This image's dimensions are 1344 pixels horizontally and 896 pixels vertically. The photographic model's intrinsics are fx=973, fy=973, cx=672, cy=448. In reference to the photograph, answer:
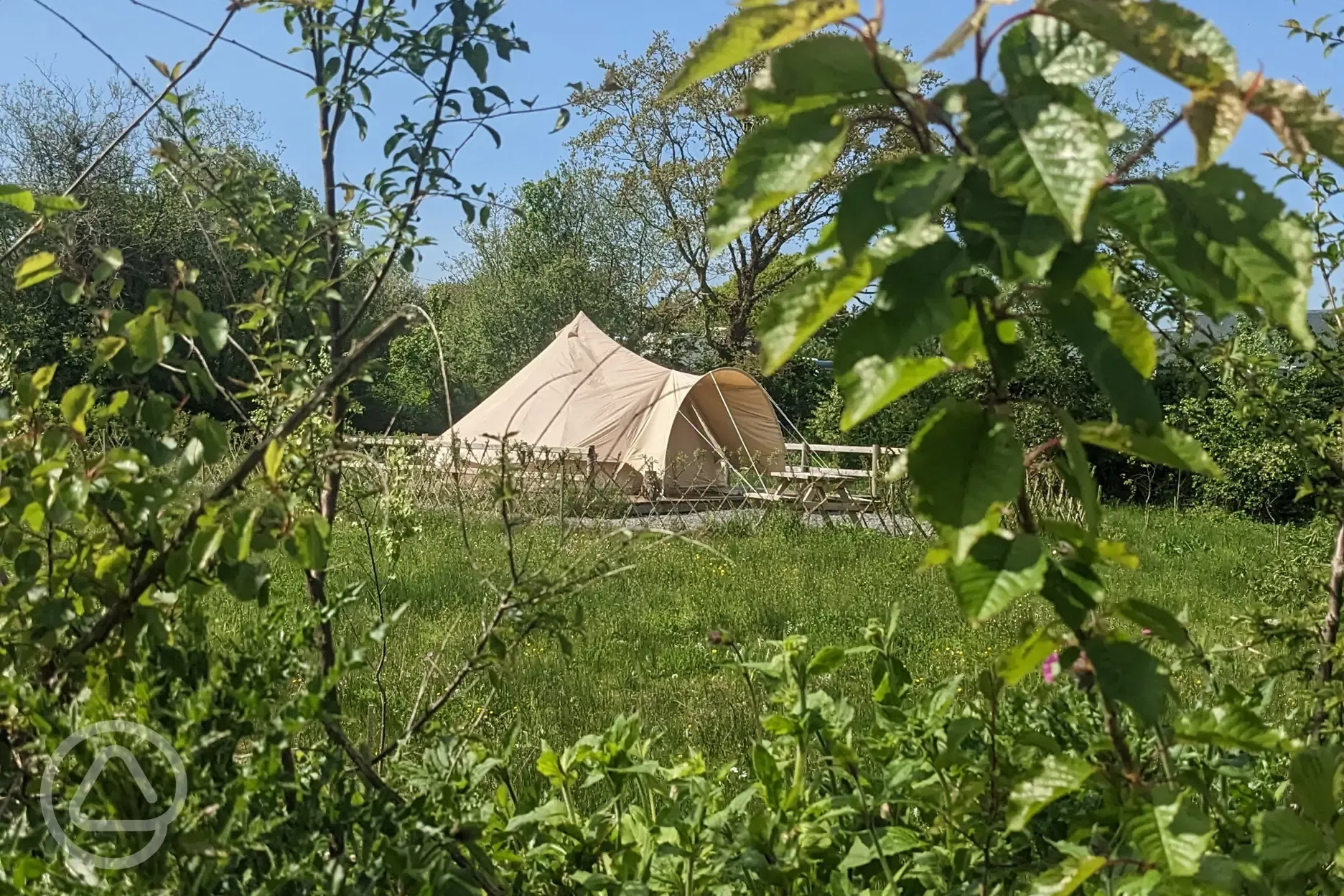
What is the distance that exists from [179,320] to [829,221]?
2.33ft

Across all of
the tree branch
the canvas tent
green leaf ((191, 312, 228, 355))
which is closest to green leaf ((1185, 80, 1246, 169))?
the tree branch

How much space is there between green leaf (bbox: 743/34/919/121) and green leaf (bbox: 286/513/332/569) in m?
0.60

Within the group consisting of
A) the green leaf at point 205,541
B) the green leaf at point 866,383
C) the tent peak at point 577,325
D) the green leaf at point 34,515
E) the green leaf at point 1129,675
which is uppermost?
the tent peak at point 577,325

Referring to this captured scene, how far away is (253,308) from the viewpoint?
1.34m

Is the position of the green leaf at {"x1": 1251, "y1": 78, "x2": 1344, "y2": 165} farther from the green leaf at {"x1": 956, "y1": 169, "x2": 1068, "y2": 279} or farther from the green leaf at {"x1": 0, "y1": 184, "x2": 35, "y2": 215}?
the green leaf at {"x1": 0, "y1": 184, "x2": 35, "y2": 215}

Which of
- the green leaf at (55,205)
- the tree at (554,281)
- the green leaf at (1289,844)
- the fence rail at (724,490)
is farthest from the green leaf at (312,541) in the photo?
the tree at (554,281)

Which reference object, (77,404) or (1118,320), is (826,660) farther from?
(77,404)

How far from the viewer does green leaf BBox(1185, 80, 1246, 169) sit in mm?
572

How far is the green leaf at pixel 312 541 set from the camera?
0.96m

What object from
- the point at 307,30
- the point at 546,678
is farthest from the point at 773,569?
the point at 307,30

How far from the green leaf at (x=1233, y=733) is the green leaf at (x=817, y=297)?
0.53m

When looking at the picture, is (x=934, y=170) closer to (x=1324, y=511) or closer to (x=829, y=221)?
(x=829, y=221)

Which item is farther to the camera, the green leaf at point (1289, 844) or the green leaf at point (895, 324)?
the green leaf at point (1289, 844)

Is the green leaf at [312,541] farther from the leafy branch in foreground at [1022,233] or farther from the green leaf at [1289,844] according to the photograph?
the green leaf at [1289,844]
